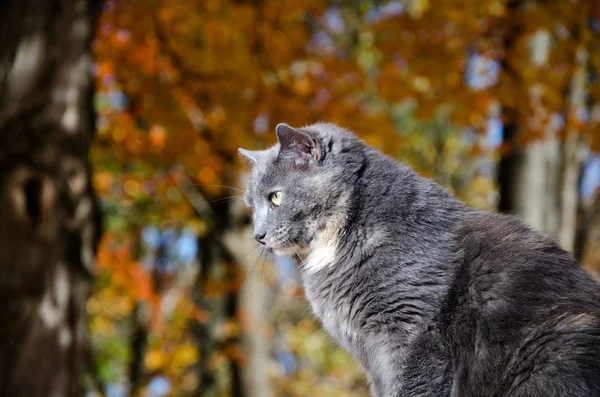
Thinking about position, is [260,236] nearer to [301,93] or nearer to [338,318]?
[338,318]

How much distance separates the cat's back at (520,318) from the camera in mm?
2486

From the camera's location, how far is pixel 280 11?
29.4 feet

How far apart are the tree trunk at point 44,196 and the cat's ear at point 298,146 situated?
110 inches

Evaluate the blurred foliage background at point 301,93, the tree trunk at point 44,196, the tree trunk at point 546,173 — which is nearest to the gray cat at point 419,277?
the tree trunk at point 44,196

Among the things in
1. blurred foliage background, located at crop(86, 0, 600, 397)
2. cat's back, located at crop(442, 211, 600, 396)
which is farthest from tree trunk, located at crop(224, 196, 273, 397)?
cat's back, located at crop(442, 211, 600, 396)

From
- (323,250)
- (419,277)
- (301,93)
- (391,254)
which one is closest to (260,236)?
(323,250)

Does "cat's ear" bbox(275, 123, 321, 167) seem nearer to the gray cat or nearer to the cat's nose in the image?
the gray cat

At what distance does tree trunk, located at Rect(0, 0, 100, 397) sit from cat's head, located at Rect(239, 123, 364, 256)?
2.67 m

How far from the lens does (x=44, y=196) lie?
530 centimetres

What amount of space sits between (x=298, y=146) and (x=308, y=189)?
204 millimetres

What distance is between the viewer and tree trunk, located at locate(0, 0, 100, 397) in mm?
5090

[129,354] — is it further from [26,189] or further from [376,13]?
[26,189]

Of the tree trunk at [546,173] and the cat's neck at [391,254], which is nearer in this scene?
the cat's neck at [391,254]

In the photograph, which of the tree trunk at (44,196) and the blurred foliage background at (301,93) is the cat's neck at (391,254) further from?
the blurred foliage background at (301,93)
